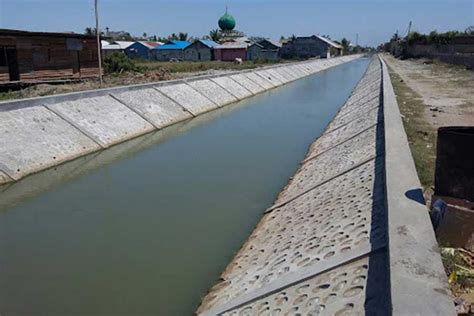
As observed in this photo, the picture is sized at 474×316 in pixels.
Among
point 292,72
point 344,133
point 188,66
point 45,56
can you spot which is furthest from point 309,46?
point 344,133

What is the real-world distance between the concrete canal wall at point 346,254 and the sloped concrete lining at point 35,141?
562 cm

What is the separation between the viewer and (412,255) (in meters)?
3.60

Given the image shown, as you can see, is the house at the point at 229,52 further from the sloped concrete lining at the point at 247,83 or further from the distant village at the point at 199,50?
the sloped concrete lining at the point at 247,83

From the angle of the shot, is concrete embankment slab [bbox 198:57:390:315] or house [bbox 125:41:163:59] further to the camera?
house [bbox 125:41:163:59]

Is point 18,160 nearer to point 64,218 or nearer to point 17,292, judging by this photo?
point 64,218

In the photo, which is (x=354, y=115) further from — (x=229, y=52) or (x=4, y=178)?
(x=229, y=52)

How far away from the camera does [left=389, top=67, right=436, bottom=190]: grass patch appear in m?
7.17

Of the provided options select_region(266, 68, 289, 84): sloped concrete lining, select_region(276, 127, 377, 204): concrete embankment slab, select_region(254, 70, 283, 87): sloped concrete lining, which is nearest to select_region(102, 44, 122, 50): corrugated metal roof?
select_region(266, 68, 289, 84): sloped concrete lining

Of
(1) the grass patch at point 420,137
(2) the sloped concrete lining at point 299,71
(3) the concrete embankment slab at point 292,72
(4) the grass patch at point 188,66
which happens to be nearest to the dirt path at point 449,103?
(1) the grass patch at point 420,137

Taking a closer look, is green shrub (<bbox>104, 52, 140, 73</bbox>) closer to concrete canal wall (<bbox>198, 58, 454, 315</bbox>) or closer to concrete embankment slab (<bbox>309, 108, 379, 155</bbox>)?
concrete embankment slab (<bbox>309, 108, 379, 155</bbox>)

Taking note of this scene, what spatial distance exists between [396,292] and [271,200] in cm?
516

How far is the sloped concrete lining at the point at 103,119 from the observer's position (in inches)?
486

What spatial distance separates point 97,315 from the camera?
4688 millimetres

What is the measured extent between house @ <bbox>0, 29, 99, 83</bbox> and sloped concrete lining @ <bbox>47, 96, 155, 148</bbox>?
892 centimetres
